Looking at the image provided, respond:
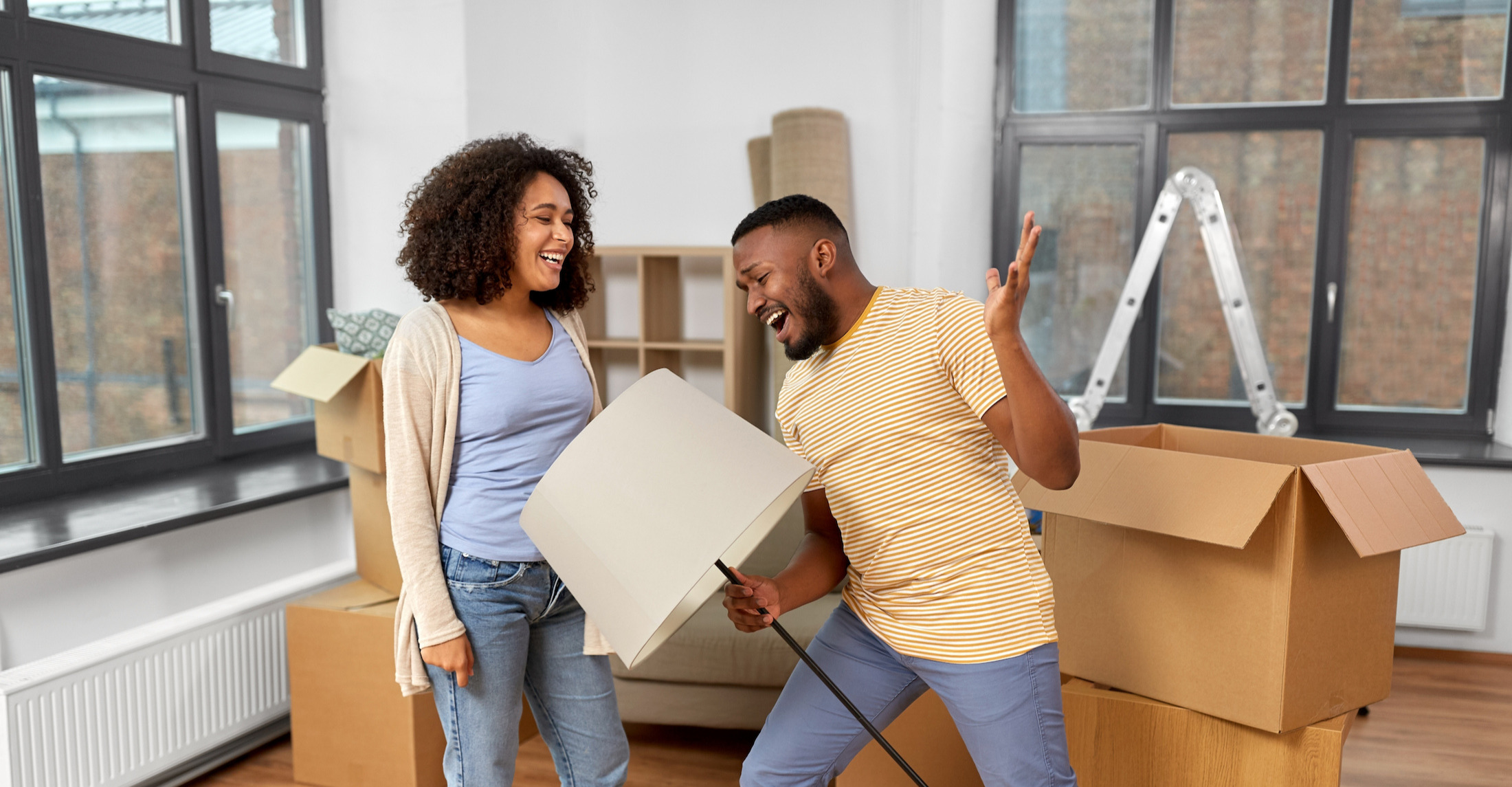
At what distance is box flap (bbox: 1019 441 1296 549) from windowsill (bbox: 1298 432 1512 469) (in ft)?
5.68

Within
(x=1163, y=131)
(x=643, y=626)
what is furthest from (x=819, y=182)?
(x=643, y=626)

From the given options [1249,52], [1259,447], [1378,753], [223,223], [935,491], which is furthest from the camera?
[1249,52]

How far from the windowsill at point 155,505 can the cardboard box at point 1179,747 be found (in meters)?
2.02

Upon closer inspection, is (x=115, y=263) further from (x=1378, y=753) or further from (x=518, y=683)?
(x=1378, y=753)

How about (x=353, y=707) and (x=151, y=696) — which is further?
(x=353, y=707)

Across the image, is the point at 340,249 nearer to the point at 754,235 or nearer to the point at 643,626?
the point at 754,235

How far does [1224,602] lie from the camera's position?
4.82ft

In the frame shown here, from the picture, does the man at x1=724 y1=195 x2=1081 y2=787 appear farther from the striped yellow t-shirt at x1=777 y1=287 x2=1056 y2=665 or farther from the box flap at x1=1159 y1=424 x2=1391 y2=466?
the box flap at x1=1159 y1=424 x2=1391 y2=466

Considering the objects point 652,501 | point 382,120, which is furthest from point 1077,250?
point 652,501

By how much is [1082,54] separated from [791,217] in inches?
102

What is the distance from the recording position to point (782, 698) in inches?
57.2

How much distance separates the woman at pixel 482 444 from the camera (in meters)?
1.37

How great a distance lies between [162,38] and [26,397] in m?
1.05

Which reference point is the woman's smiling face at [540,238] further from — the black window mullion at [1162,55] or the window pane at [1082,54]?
the black window mullion at [1162,55]
